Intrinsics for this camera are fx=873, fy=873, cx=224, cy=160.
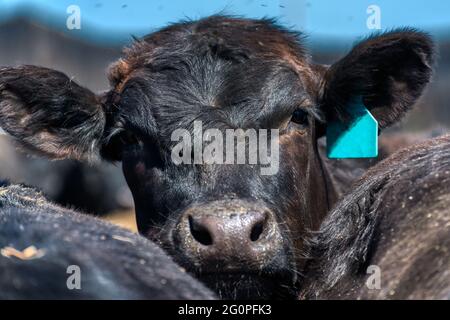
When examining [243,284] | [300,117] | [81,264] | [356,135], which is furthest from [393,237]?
[356,135]

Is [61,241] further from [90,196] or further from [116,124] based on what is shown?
[90,196]

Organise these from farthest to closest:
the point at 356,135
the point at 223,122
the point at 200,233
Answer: the point at 356,135 → the point at 223,122 → the point at 200,233

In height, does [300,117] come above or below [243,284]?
above

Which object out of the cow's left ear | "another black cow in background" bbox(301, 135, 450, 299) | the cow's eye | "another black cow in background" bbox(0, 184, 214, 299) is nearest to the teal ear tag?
the cow's left ear

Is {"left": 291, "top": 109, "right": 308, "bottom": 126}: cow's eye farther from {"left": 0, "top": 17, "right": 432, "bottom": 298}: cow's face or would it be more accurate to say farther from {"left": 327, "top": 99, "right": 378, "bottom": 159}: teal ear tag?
{"left": 327, "top": 99, "right": 378, "bottom": 159}: teal ear tag

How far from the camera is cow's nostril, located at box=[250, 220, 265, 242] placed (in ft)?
14.3

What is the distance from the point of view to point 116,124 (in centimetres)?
566

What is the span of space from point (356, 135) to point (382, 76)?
0.44 meters

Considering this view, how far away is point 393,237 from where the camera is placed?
3678 millimetres

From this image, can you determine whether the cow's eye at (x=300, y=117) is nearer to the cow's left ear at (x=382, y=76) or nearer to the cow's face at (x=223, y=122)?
the cow's face at (x=223, y=122)

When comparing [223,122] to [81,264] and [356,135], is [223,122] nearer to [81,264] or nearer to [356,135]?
[356,135]

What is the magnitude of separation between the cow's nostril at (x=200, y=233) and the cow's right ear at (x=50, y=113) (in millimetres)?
1647

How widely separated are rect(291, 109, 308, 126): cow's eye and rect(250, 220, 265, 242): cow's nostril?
47.8 inches
